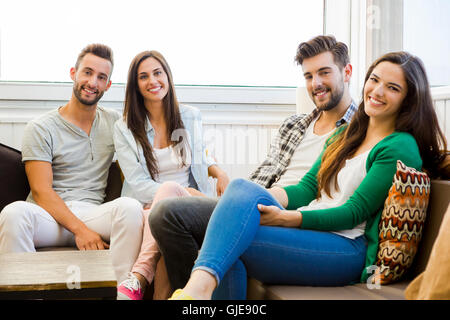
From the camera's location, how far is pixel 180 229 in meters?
1.75

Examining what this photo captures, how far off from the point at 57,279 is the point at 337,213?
2.55ft

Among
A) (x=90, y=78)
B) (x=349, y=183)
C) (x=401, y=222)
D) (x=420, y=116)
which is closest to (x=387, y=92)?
(x=420, y=116)

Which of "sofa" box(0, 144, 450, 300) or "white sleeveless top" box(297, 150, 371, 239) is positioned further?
"white sleeveless top" box(297, 150, 371, 239)

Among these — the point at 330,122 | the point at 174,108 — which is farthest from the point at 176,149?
the point at 330,122

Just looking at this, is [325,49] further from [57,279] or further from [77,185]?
[57,279]

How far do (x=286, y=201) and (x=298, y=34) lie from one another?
183 cm

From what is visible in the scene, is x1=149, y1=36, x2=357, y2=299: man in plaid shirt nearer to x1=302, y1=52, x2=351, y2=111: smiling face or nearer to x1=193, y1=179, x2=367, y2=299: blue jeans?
x1=302, y1=52, x2=351, y2=111: smiling face

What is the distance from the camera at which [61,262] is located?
151cm

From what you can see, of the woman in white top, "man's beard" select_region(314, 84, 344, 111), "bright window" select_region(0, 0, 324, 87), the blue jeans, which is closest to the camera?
the blue jeans

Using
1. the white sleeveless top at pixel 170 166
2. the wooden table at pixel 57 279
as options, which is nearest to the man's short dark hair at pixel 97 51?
the white sleeveless top at pixel 170 166

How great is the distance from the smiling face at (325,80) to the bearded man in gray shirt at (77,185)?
859 millimetres

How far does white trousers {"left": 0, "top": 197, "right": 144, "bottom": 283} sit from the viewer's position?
1.99 metres

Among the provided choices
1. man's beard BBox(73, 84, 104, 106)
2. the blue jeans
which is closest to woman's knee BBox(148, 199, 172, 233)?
the blue jeans
